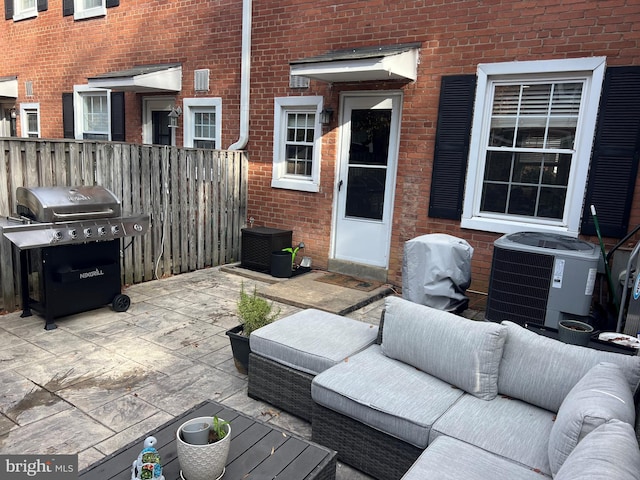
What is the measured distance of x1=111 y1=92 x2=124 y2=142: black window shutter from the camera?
845 centimetres

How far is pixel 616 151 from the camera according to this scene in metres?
4.39

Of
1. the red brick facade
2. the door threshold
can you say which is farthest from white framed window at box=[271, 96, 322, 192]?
the door threshold

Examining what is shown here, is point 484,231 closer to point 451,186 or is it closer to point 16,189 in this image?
point 451,186

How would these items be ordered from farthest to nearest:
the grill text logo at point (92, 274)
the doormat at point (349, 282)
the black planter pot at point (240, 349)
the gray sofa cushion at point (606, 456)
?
the doormat at point (349, 282) < the grill text logo at point (92, 274) < the black planter pot at point (240, 349) < the gray sofa cushion at point (606, 456)

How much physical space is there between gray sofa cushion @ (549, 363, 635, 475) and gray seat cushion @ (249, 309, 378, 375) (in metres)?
1.24

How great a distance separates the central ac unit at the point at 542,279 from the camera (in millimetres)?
3746

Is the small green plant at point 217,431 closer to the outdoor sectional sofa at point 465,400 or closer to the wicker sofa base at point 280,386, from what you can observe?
the outdoor sectional sofa at point 465,400

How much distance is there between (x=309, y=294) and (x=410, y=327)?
9.08ft

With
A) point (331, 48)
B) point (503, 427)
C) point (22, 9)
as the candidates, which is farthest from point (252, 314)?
point (22, 9)

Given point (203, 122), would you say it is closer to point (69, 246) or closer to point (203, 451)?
point (69, 246)

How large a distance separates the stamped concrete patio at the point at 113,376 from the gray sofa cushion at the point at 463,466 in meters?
0.70

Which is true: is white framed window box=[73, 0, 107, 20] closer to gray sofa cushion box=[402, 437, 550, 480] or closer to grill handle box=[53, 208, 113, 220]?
grill handle box=[53, 208, 113, 220]

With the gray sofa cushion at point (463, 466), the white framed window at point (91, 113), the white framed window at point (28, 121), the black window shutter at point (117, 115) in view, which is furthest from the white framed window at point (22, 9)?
the gray sofa cushion at point (463, 466)

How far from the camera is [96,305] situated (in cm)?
438
